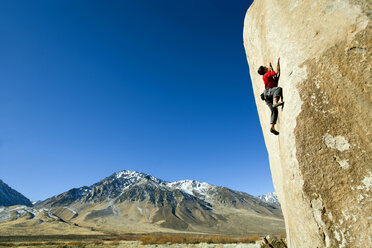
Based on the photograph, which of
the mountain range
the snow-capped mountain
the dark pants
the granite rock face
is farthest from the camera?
the snow-capped mountain

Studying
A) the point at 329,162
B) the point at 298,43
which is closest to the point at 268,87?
the point at 298,43

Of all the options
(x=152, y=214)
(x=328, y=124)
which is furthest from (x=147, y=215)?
(x=328, y=124)

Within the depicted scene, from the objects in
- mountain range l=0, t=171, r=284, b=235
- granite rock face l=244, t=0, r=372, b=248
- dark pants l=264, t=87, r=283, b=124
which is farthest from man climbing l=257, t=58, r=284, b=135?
mountain range l=0, t=171, r=284, b=235

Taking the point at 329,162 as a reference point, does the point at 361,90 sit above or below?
above

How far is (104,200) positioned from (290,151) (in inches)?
8857

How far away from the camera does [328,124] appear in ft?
12.3

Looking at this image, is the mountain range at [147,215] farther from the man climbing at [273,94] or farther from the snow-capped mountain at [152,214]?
the man climbing at [273,94]

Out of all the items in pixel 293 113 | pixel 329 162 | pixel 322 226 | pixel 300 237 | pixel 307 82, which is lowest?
pixel 300 237

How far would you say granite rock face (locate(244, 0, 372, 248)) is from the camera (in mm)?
3236

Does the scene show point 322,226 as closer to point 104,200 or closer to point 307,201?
point 307,201

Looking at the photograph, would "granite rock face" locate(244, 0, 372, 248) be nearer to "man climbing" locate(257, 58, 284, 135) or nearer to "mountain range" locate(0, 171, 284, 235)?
"man climbing" locate(257, 58, 284, 135)

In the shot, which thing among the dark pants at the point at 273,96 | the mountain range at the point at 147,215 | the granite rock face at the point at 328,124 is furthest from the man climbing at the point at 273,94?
the mountain range at the point at 147,215

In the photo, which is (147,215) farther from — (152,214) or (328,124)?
(328,124)

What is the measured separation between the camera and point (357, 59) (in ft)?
12.3
